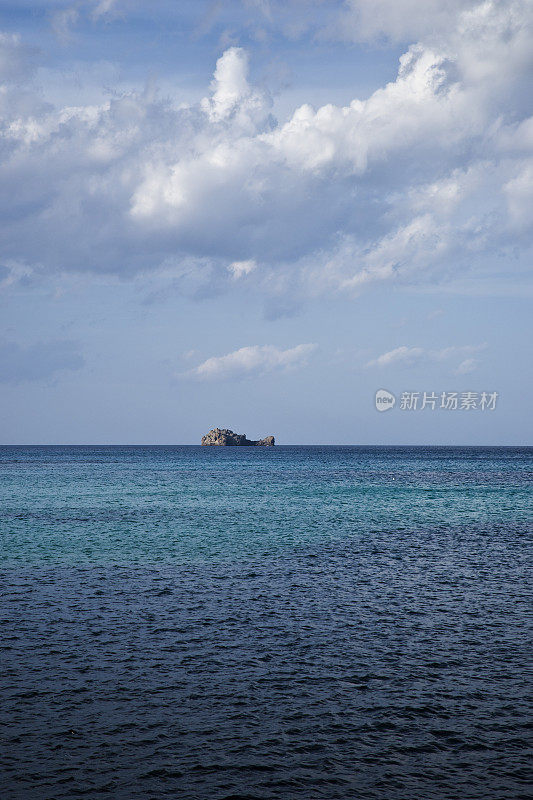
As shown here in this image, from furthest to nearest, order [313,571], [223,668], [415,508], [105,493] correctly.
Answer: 1. [105,493]
2. [415,508]
3. [313,571]
4. [223,668]

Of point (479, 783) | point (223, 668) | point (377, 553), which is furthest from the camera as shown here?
point (377, 553)

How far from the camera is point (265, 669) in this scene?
2002 cm

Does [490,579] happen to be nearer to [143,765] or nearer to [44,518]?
[143,765]

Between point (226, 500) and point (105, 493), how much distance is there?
19890 millimetres

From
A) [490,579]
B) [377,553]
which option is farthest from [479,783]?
[377,553]

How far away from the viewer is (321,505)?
70625 mm

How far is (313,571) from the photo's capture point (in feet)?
114

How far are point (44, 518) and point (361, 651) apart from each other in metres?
43.7

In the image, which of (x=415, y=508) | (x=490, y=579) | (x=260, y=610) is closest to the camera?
(x=260, y=610)

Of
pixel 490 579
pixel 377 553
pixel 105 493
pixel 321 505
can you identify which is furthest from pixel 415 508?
pixel 105 493

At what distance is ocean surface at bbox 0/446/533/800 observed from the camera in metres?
13.8

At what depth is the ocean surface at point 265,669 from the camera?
1380 cm

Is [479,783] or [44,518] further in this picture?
[44,518]

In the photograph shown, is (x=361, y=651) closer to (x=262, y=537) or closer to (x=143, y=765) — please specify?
(x=143, y=765)
